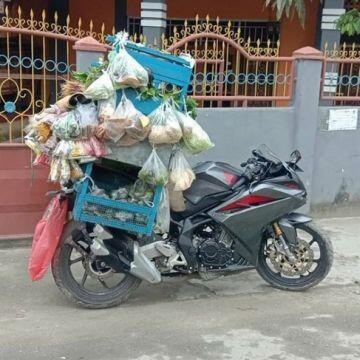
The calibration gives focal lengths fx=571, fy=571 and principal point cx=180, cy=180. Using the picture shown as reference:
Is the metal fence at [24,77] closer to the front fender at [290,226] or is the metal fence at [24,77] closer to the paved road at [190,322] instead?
the paved road at [190,322]

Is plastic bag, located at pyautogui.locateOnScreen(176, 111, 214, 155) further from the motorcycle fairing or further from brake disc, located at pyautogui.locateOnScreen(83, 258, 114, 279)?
brake disc, located at pyautogui.locateOnScreen(83, 258, 114, 279)

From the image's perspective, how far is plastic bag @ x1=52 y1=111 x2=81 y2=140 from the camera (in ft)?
12.0

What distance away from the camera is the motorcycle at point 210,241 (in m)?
3.99

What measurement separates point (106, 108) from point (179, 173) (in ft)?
2.15

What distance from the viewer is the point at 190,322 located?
3922mm

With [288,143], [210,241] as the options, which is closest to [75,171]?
[210,241]

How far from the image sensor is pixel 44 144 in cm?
380

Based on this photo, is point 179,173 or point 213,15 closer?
point 179,173

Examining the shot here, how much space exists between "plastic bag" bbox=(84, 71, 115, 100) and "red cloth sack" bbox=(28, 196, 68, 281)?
807 millimetres

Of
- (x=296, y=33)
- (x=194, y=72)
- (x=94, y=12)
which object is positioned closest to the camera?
(x=194, y=72)

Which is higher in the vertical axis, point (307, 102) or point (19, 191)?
point (307, 102)

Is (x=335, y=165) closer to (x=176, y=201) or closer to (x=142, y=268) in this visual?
(x=176, y=201)

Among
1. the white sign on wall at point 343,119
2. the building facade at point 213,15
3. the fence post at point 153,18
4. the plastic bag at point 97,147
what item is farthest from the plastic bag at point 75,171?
the building facade at point 213,15

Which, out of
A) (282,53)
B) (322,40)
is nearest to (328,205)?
(322,40)
